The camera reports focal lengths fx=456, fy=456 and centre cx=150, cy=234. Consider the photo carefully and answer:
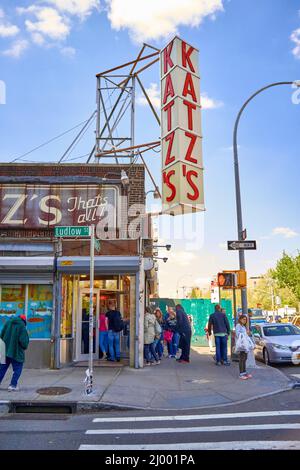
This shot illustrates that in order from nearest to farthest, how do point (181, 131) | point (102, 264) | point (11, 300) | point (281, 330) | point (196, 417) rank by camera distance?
point (196, 417) < point (181, 131) < point (102, 264) < point (11, 300) < point (281, 330)

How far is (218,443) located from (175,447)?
0.58m

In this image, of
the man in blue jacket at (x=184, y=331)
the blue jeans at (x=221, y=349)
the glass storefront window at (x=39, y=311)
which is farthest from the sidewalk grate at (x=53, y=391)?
the blue jeans at (x=221, y=349)

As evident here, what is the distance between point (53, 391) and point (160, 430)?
3.53 m

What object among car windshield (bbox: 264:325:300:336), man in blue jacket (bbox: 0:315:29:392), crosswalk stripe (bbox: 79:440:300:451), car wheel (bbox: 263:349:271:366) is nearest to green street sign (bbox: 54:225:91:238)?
man in blue jacket (bbox: 0:315:29:392)

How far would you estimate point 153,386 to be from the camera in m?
10.4

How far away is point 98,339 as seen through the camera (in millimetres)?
14703

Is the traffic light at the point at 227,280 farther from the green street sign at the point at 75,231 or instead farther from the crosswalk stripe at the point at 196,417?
the crosswalk stripe at the point at 196,417

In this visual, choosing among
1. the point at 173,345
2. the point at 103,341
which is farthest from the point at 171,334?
the point at 103,341

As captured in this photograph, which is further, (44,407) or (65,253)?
(65,253)

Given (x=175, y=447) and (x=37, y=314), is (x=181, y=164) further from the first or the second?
(x=175, y=447)

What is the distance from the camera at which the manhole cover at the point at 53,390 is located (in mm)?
9242

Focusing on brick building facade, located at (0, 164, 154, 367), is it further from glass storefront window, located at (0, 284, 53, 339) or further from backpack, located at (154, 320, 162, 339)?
backpack, located at (154, 320, 162, 339)

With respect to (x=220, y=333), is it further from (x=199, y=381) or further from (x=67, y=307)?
(x=67, y=307)
